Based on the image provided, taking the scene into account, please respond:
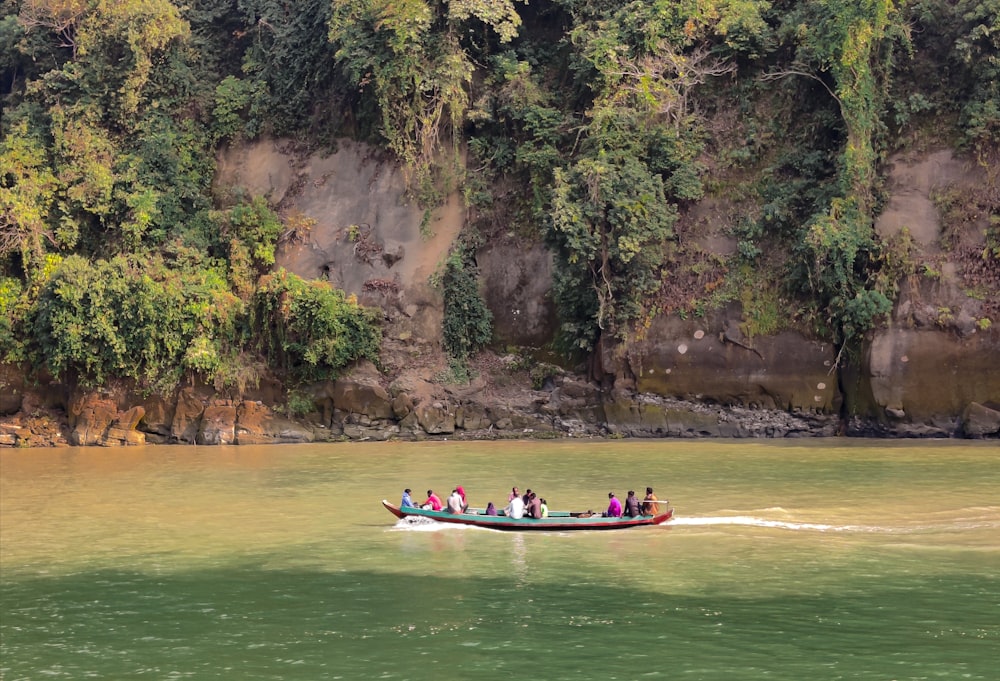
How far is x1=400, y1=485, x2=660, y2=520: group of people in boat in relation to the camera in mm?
20219

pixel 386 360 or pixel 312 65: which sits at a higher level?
pixel 312 65

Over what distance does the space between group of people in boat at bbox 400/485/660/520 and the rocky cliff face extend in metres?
12.0

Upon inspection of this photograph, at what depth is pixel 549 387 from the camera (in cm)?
3469

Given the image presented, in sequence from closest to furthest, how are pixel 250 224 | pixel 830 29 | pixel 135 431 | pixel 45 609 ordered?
1. pixel 45 609
2. pixel 830 29
3. pixel 135 431
4. pixel 250 224

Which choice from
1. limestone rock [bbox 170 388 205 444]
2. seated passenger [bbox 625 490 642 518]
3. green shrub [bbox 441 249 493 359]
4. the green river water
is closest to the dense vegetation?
green shrub [bbox 441 249 493 359]

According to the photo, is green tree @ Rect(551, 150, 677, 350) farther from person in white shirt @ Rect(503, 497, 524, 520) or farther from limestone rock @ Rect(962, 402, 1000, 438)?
person in white shirt @ Rect(503, 497, 524, 520)

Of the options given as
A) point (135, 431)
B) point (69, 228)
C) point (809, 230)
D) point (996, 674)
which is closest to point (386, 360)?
point (135, 431)

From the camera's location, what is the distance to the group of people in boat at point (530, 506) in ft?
66.3

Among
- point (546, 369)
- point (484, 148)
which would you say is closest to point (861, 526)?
point (546, 369)

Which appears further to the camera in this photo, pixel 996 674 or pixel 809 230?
pixel 809 230

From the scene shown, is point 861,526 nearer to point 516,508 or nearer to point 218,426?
point 516,508

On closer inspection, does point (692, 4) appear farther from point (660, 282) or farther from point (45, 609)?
point (45, 609)

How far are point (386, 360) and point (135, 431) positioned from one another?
7.41 metres

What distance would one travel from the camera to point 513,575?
55.8 feet
